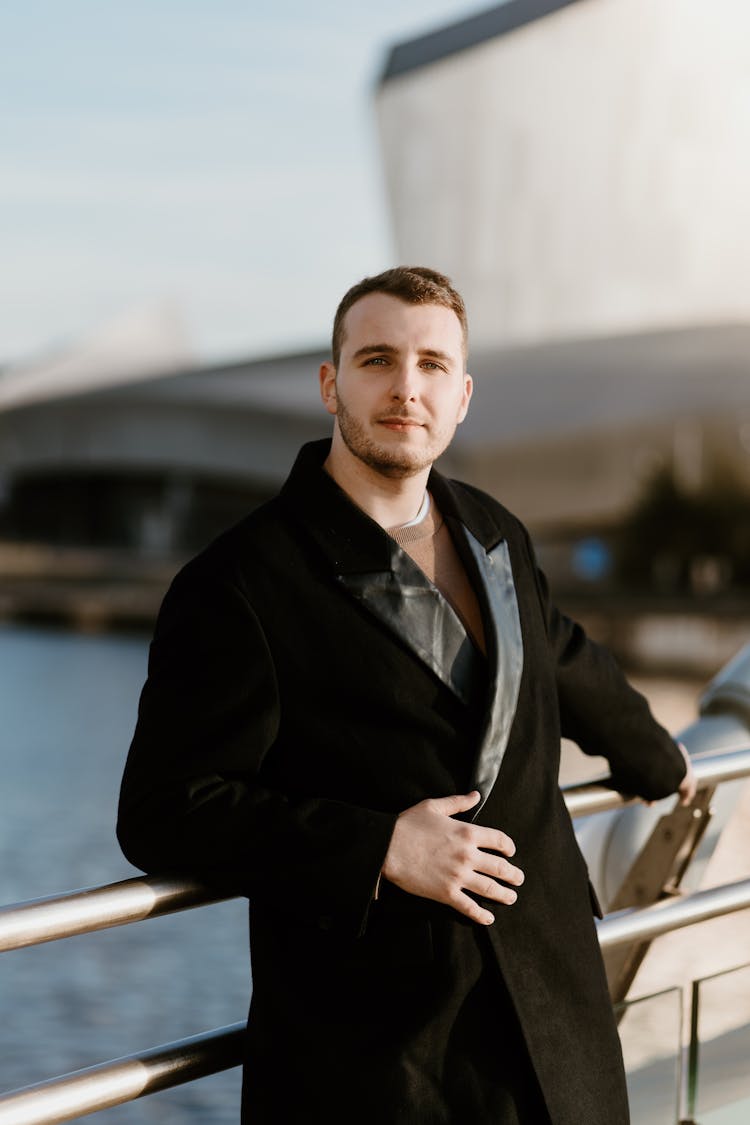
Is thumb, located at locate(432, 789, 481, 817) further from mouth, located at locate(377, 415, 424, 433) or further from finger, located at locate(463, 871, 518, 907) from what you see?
mouth, located at locate(377, 415, 424, 433)

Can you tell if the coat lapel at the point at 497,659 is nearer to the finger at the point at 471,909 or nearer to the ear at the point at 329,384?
the finger at the point at 471,909

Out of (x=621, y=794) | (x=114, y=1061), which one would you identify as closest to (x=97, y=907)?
(x=114, y=1061)

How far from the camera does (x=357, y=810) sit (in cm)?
136

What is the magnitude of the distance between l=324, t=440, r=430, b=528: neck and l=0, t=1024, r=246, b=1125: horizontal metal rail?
0.53 meters

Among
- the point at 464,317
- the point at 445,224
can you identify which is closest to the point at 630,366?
the point at 445,224

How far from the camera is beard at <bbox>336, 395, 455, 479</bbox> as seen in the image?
4.85ft

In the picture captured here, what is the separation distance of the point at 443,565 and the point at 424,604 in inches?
3.5

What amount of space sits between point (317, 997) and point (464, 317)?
678 millimetres

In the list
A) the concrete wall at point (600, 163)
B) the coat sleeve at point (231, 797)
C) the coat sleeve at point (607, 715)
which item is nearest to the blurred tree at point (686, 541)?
the concrete wall at point (600, 163)

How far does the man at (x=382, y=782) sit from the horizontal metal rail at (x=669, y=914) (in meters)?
0.24

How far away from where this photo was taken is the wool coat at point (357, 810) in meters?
1.35

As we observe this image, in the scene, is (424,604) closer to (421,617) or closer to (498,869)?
(421,617)

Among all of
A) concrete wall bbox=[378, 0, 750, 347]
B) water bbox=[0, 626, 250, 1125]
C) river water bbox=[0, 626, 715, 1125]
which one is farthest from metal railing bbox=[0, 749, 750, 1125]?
concrete wall bbox=[378, 0, 750, 347]

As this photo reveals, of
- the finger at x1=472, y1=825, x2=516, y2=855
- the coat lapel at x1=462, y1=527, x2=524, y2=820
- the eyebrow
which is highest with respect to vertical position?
the eyebrow
